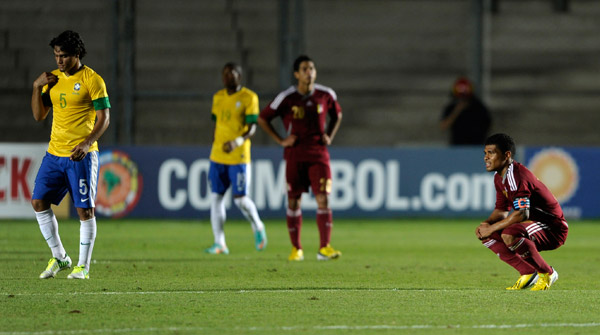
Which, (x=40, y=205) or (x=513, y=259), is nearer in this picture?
(x=513, y=259)

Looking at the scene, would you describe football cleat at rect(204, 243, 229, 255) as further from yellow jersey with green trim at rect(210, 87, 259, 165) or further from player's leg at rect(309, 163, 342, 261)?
player's leg at rect(309, 163, 342, 261)

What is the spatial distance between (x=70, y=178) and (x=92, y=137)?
15.6 inches

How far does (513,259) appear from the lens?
7938 millimetres

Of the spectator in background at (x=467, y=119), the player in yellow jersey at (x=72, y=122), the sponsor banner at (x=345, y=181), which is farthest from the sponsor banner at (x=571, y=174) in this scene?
the player in yellow jersey at (x=72, y=122)

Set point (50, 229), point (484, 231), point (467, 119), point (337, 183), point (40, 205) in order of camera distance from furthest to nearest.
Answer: point (467, 119) → point (337, 183) → point (50, 229) → point (40, 205) → point (484, 231)

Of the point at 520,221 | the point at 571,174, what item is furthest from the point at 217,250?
the point at 571,174

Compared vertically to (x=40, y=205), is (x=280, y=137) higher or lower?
higher

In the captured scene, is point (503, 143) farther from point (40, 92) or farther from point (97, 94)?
point (40, 92)

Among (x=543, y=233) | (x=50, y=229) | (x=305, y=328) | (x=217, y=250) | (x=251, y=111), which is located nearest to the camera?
(x=305, y=328)

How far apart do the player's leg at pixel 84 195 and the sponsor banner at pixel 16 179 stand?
306 inches

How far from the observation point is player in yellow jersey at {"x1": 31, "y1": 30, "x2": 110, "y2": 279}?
812cm

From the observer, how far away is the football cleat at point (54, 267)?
27.6 feet

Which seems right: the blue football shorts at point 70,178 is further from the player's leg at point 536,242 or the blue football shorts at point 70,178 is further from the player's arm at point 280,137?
the player's leg at point 536,242

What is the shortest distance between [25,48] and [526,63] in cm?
1155
